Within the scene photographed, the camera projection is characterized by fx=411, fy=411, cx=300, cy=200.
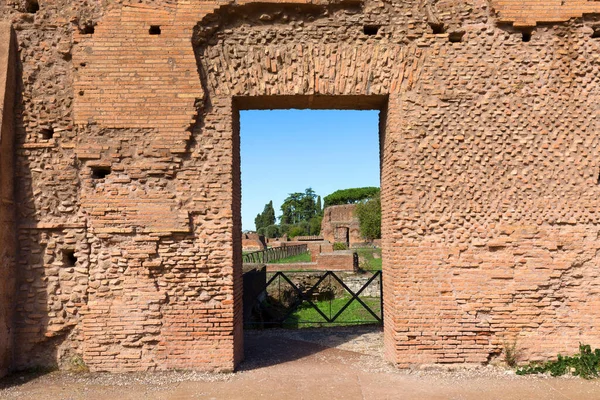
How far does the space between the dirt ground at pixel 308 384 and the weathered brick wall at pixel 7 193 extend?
1.77ft

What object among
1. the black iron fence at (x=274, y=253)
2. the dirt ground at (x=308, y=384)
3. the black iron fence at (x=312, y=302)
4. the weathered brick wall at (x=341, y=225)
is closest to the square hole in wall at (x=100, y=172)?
the dirt ground at (x=308, y=384)

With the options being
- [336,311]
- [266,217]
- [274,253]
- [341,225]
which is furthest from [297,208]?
[336,311]

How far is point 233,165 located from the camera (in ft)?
17.1

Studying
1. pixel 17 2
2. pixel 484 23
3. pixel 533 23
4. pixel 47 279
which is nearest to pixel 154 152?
pixel 47 279

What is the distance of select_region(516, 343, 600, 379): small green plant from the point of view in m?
4.75

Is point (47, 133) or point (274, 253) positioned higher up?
point (47, 133)

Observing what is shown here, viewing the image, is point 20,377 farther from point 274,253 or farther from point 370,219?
point 370,219

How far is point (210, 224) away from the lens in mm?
5055

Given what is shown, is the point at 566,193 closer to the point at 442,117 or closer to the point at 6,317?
the point at 442,117

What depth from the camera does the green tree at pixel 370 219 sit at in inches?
1188

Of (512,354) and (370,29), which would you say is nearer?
(512,354)

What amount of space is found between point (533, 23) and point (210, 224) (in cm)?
469

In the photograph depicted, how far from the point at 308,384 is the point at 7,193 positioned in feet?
13.8

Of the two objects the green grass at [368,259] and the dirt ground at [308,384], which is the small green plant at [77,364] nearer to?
the dirt ground at [308,384]
